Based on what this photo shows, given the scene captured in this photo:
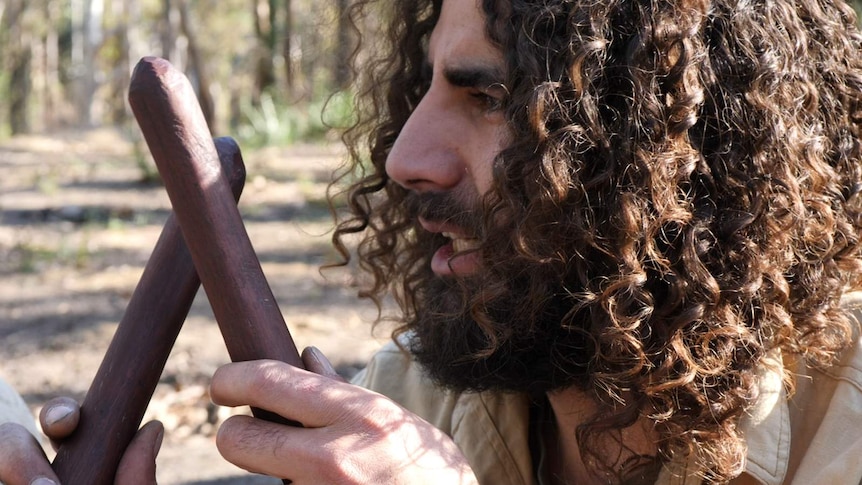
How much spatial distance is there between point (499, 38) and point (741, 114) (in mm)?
505

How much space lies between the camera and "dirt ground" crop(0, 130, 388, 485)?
421cm

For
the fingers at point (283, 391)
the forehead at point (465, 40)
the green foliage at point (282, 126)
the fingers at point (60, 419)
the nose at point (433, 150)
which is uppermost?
the forehead at point (465, 40)

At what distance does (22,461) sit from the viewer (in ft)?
4.91

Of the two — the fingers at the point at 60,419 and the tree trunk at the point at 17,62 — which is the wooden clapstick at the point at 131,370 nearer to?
the fingers at the point at 60,419

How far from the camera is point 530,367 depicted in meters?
2.02

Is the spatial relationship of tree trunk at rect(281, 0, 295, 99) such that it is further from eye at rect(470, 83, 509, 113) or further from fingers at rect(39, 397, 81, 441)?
fingers at rect(39, 397, 81, 441)

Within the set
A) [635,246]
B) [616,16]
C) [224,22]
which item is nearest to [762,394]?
[635,246]

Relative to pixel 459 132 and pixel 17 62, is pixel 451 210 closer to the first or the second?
pixel 459 132

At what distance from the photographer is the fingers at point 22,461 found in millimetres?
1460

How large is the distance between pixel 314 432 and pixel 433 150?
0.76m

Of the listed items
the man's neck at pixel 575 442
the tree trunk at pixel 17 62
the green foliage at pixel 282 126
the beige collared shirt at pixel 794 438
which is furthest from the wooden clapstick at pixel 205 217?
the tree trunk at pixel 17 62

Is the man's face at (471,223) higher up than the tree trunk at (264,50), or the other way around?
the man's face at (471,223)

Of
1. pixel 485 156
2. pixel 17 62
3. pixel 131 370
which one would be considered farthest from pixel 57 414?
pixel 17 62

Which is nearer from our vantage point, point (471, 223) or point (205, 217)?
point (205, 217)
